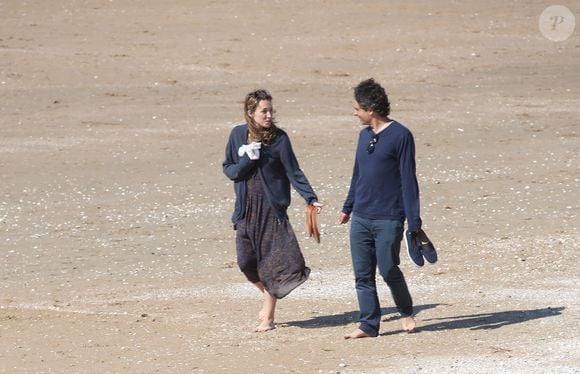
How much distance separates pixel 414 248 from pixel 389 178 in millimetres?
508

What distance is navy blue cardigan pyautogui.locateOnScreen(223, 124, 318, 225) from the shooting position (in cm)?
934

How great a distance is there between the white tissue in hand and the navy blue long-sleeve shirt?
74 centimetres

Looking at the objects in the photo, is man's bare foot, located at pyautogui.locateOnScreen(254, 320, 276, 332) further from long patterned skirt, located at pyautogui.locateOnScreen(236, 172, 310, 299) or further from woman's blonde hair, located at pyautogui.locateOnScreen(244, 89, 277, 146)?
woman's blonde hair, located at pyautogui.locateOnScreen(244, 89, 277, 146)

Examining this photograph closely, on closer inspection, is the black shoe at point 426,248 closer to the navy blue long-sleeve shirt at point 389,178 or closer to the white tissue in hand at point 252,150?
the navy blue long-sleeve shirt at point 389,178

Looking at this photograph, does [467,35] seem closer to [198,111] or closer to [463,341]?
[198,111]

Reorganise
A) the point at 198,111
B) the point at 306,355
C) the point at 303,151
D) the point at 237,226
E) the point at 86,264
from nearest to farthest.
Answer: the point at 306,355 → the point at 237,226 → the point at 86,264 → the point at 303,151 → the point at 198,111

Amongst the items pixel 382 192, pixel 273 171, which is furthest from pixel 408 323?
pixel 273 171

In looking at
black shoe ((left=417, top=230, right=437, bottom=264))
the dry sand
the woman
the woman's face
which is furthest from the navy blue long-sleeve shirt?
the dry sand

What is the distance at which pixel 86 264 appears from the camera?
12.6m

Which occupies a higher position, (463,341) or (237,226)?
(237,226)

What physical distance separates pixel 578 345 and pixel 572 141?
973cm

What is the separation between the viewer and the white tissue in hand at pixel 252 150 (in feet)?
30.5

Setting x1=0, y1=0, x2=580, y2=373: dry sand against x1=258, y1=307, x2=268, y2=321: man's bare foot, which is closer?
x1=0, y1=0, x2=580, y2=373: dry sand

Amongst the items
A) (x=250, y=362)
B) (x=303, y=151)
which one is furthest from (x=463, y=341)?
(x=303, y=151)
